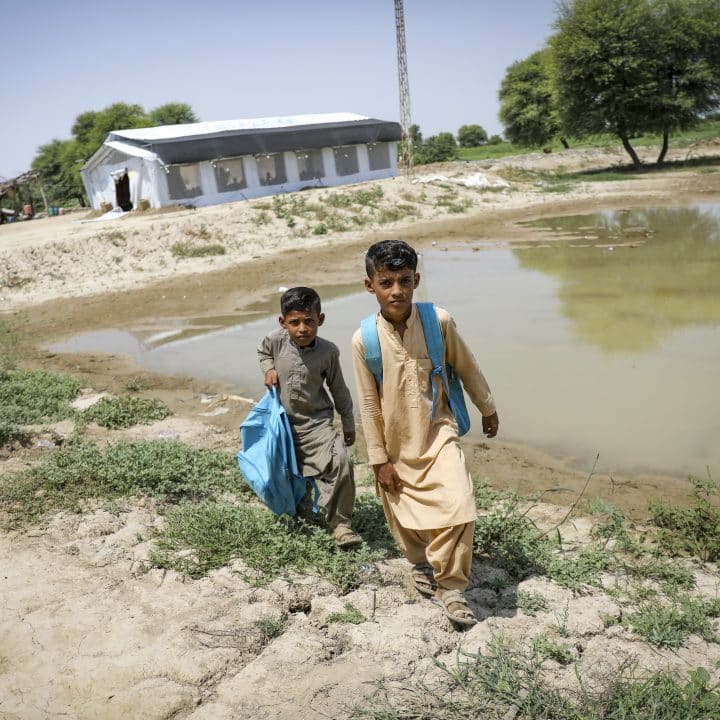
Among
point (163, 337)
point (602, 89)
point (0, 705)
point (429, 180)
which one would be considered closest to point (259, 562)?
point (0, 705)

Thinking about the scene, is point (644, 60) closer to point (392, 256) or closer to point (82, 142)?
point (392, 256)

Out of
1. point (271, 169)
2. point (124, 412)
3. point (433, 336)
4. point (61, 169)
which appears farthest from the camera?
point (61, 169)

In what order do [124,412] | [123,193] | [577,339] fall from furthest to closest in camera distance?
[123,193] → [577,339] → [124,412]

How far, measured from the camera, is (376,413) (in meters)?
3.09

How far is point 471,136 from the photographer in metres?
70.1

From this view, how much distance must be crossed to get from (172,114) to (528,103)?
982 inches

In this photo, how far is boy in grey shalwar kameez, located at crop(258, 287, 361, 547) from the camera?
3.46m

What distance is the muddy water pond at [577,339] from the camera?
212 inches

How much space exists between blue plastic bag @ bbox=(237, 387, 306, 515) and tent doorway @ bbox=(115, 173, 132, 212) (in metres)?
24.3

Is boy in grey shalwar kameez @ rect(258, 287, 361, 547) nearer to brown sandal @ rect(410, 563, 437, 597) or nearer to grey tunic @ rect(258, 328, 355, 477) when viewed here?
grey tunic @ rect(258, 328, 355, 477)

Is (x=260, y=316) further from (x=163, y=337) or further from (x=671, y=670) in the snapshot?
(x=671, y=670)

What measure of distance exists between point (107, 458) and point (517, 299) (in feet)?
23.4

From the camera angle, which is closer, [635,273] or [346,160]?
[635,273]

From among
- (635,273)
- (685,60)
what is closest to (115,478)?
(635,273)
